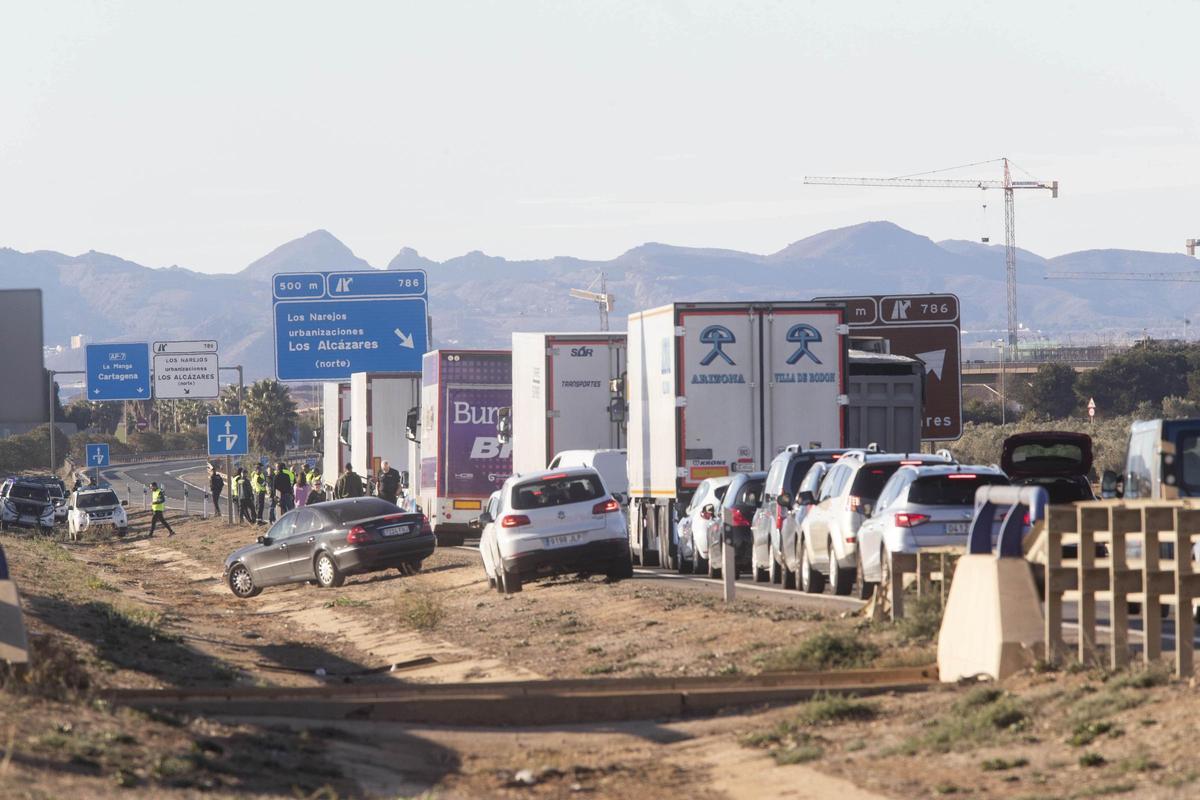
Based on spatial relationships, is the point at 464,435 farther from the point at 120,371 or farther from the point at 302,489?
the point at 120,371

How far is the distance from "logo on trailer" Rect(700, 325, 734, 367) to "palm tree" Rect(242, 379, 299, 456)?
113446mm

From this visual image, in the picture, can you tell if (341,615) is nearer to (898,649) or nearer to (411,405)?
(898,649)

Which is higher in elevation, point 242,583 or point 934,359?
point 934,359

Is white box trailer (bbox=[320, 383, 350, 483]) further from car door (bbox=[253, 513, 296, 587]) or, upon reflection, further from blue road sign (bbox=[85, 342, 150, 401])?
car door (bbox=[253, 513, 296, 587])

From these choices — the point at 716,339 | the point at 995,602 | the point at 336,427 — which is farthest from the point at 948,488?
the point at 336,427

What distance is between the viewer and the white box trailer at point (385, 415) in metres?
44.2

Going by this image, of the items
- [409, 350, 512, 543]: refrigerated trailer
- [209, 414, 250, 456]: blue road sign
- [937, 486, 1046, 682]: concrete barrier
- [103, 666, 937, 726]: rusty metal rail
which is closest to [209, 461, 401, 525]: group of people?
[209, 414, 250, 456]: blue road sign

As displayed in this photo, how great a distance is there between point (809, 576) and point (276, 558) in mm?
10901

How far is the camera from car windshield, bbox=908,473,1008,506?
62.4 feet

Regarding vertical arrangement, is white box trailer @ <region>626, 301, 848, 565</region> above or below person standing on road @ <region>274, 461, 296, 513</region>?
above

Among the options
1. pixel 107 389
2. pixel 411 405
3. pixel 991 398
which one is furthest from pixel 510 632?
pixel 991 398

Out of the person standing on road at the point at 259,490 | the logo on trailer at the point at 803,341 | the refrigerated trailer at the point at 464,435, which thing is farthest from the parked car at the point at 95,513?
the logo on trailer at the point at 803,341

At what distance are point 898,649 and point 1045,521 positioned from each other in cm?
299

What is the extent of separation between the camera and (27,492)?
6112 cm
